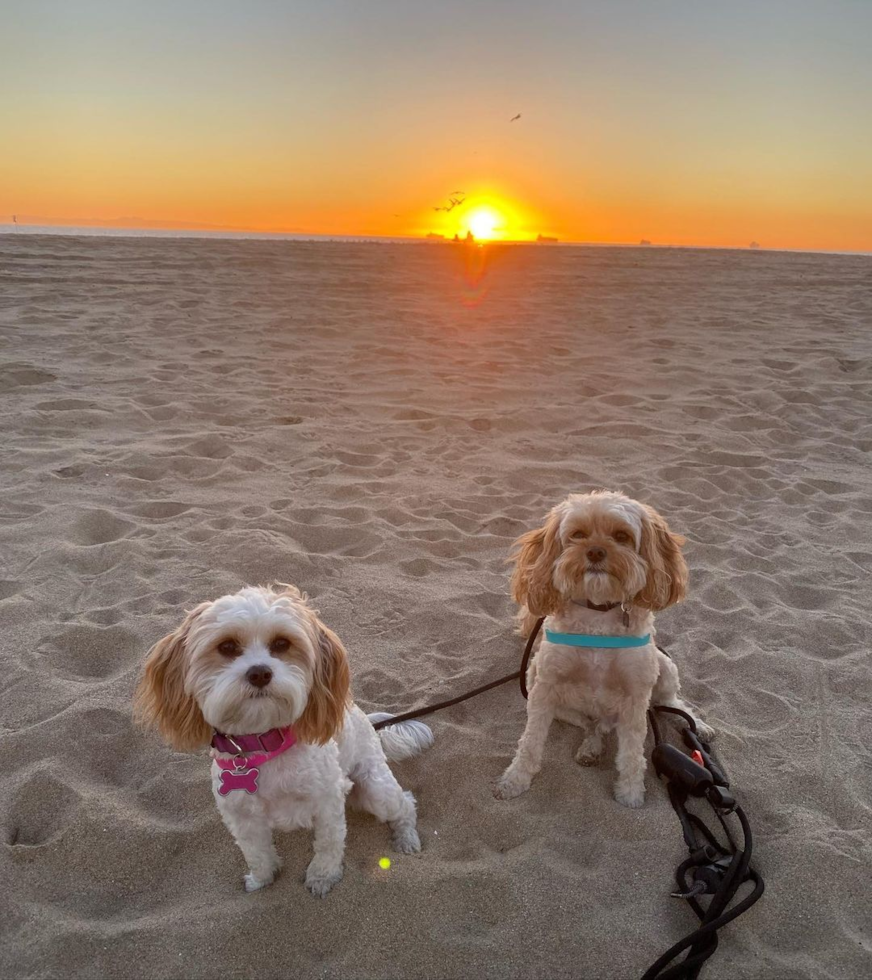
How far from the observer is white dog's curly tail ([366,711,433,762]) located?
3.09 metres

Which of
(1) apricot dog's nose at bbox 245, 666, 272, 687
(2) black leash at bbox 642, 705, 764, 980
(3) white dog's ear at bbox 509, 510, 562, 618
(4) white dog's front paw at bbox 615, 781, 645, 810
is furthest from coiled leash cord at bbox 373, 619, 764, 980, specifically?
(1) apricot dog's nose at bbox 245, 666, 272, 687

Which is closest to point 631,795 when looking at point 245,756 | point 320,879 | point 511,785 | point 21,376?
point 511,785

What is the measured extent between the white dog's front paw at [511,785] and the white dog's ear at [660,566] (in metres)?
1.02

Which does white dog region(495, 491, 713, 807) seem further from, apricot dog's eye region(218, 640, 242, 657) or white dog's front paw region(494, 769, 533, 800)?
apricot dog's eye region(218, 640, 242, 657)

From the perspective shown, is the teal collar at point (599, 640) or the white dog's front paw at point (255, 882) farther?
the teal collar at point (599, 640)

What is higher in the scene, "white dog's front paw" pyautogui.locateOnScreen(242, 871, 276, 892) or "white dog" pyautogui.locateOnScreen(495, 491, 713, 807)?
"white dog" pyautogui.locateOnScreen(495, 491, 713, 807)

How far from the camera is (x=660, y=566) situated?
294cm

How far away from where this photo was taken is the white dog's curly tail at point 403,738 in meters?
3.09

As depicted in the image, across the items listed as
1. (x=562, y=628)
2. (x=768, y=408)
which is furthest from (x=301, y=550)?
(x=768, y=408)

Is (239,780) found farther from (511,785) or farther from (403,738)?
(511,785)

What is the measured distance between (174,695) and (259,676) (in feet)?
1.34

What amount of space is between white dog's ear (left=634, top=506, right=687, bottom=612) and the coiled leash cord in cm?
72

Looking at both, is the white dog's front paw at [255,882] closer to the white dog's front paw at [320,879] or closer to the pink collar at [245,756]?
A: the white dog's front paw at [320,879]

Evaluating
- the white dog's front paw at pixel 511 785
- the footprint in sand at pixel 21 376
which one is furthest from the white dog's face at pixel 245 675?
the footprint in sand at pixel 21 376
